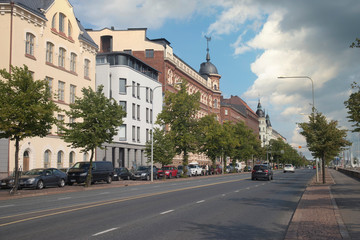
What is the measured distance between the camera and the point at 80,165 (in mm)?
35281

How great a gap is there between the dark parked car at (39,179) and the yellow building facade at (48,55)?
6.94 meters

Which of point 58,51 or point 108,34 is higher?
point 108,34

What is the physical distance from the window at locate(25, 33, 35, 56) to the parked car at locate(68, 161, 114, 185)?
1190 cm

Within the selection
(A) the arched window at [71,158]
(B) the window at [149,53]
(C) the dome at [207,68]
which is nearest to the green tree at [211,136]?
(B) the window at [149,53]

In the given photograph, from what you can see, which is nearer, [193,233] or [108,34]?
[193,233]

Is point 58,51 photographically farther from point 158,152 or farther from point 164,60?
point 164,60

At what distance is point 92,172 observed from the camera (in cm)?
3506

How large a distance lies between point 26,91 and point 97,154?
28698 millimetres

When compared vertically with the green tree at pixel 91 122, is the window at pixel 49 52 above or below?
above

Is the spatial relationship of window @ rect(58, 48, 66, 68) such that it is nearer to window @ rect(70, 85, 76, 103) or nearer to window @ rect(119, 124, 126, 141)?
window @ rect(70, 85, 76, 103)

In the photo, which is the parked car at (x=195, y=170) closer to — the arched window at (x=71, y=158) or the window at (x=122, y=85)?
the window at (x=122, y=85)

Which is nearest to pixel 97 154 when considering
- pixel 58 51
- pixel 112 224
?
pixel 58 51

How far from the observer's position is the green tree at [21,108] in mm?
23500

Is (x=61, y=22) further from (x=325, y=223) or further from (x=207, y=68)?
(x=207, y=68)
